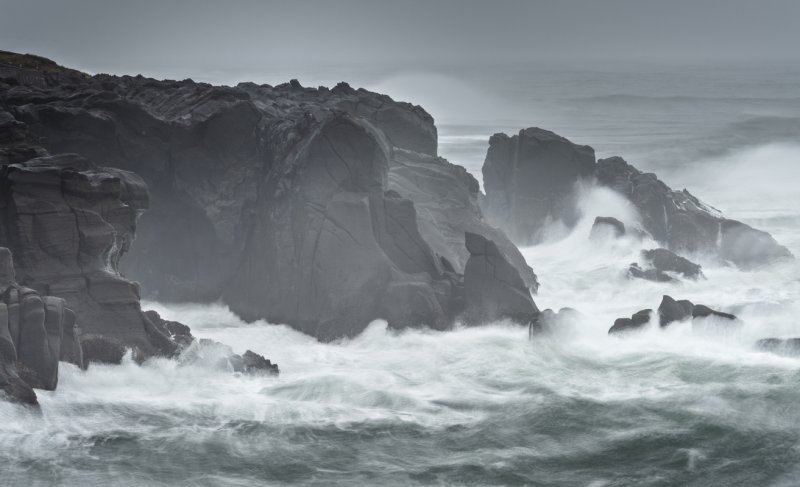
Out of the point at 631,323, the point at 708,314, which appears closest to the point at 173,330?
the point at 631,323

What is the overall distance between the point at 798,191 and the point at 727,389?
6712 centimetres

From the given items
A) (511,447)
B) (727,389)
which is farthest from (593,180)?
(511,447)

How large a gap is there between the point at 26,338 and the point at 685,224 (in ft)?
158

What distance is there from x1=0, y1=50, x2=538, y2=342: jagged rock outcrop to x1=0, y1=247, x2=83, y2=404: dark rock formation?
1516 cm

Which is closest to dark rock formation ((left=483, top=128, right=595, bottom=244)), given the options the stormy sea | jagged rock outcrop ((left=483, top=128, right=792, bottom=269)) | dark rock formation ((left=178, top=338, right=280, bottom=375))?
jagged rock outcrop ((left=483, top=128, right=792, bottom=269))

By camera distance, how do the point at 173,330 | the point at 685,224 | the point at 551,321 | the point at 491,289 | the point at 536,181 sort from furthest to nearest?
the point at 536,181
the point at 685,224
the point at 491,289
the point at 551,321
the point at 173,330

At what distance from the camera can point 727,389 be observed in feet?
151

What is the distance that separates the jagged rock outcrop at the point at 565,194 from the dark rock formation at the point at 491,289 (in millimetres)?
22993

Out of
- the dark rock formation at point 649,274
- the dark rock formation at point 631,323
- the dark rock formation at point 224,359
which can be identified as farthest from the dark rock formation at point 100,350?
the dark rock formation at point 649,274

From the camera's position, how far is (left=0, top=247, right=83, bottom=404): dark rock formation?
39.9 meters

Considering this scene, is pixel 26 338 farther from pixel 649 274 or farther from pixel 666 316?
pixel 649 274

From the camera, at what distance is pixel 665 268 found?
2694 inches

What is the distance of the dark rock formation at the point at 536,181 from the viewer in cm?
7894

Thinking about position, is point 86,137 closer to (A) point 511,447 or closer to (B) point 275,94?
(B) point 275,94
